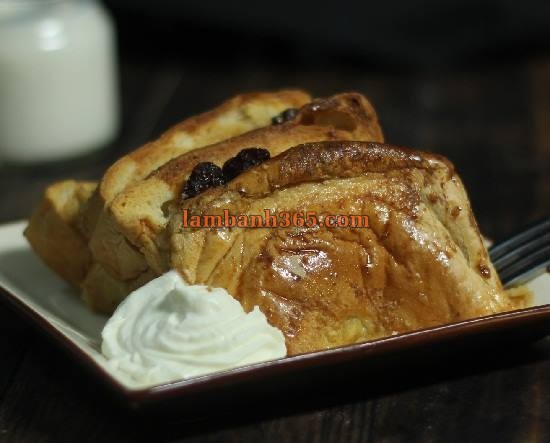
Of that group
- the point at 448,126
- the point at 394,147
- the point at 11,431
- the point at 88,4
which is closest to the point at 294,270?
the point at 394,147

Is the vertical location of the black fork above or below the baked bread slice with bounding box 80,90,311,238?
below

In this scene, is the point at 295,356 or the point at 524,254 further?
the point at 524,254

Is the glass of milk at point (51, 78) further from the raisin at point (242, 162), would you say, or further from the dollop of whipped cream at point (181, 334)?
the dollop of whipped cream at point (181, 334)

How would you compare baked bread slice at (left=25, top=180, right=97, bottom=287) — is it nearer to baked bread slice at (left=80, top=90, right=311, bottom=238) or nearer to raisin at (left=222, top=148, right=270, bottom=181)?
baked bread slice at (left=80, top=90, right=311, bottom=238)

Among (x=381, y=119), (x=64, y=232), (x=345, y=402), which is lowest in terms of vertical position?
(x=381, y=119)

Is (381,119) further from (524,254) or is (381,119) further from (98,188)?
(98,188)

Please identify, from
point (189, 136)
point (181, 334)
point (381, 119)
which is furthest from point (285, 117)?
point (381, 119)

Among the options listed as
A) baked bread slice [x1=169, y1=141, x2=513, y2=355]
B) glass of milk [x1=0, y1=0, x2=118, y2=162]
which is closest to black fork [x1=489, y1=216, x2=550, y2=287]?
baked bread slice [x1=169, y1=141, x2=513, y2=355]
